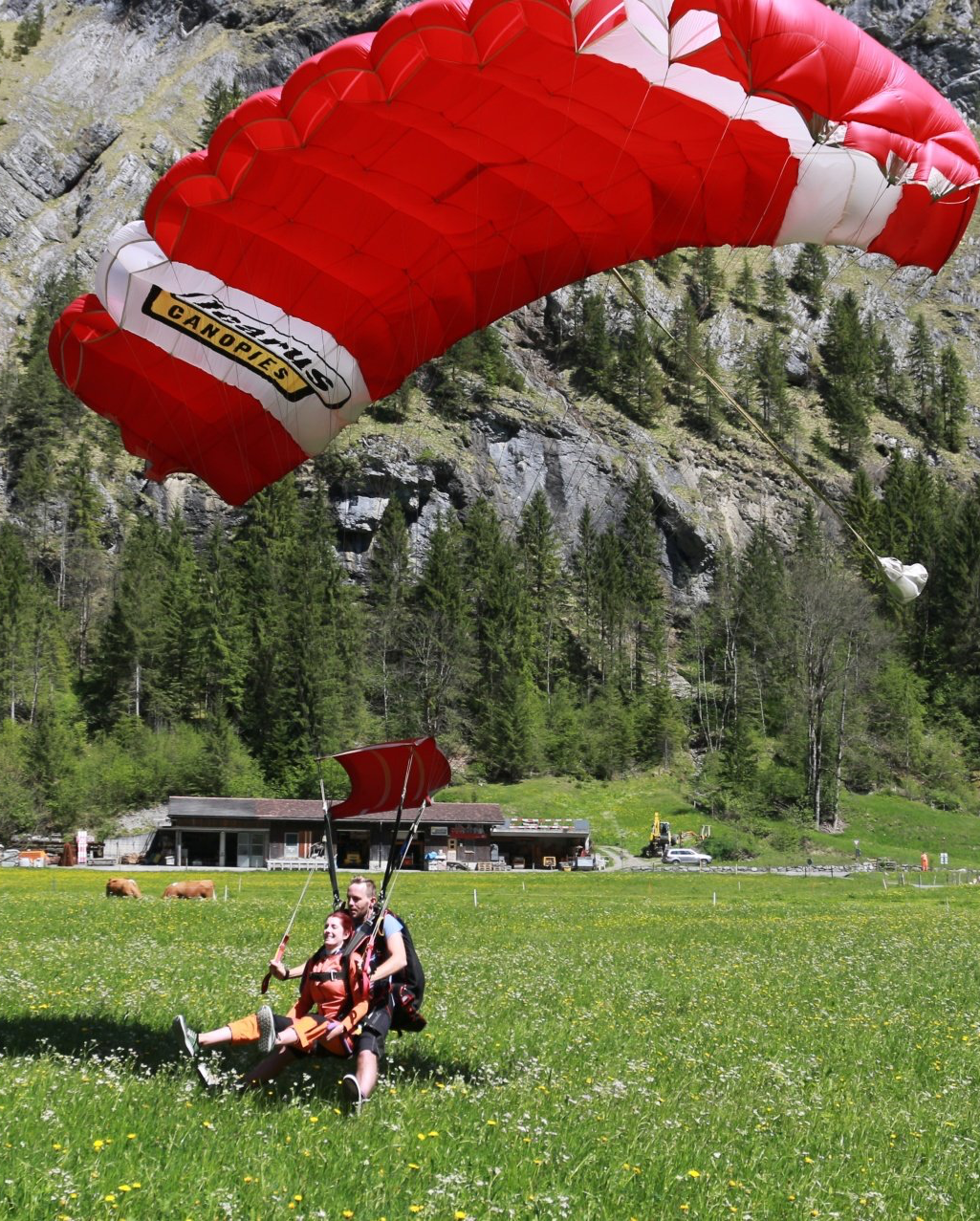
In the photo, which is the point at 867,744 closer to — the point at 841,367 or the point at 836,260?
the point at 841,367

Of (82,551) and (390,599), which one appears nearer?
(390,599)

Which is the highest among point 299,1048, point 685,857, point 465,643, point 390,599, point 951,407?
point 951,407

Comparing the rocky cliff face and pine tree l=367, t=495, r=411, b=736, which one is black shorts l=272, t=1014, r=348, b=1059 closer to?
pine tree l=367, t=495, r=411, b=736

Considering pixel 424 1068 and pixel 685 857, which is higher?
pixel 424 1068

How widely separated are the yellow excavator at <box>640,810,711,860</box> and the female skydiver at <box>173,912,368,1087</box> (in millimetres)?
63400

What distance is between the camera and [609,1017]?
11.3 metres

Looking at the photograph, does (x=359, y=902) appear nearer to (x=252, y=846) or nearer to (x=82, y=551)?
(x=252, y=846)

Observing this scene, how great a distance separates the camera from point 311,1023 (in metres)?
7.68

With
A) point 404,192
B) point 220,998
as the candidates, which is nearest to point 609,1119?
point 220,998

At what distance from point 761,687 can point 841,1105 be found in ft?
321

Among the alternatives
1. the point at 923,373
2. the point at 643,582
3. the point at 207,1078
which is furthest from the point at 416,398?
the point at 207,1078

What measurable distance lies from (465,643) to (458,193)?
284ft

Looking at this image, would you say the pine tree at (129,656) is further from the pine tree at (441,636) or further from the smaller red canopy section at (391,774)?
the smaller red canopy section at (391,774)

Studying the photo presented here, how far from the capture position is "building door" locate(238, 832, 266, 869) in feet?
226
